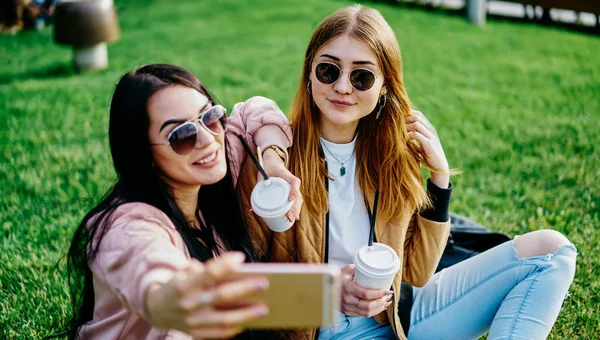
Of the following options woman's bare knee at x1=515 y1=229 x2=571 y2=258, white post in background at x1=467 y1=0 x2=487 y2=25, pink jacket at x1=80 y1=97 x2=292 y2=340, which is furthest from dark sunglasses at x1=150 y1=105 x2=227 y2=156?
white post in background at x1=467 y1=0 x2=487 y2=25

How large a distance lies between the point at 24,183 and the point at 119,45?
15.2ft

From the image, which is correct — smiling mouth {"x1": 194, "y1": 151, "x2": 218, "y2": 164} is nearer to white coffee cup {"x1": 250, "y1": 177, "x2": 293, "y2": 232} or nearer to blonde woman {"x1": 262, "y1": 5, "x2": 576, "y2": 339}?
white coffee cup {"x1": 250, "y1": 177, "x2": 293, "y2": 232}

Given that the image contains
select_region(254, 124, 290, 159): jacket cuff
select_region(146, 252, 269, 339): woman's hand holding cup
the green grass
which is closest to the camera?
select_region(146, 252, 269, 339): woman's hand holding cup

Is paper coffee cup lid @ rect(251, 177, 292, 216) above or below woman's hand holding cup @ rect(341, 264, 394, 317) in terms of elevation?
above

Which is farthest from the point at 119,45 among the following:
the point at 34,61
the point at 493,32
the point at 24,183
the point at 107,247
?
the point at 107,247

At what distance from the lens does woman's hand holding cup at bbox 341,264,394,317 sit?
84.3 inches

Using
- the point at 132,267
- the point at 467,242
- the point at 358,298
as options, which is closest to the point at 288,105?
the point at 467,242

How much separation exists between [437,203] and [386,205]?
8.7 inches

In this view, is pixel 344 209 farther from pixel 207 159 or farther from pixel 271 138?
pixel 207 159

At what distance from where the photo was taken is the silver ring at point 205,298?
1.33 metres

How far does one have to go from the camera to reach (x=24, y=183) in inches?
173

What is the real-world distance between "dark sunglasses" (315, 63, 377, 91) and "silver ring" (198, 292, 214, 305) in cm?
124

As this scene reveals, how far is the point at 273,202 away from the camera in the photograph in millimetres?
2027

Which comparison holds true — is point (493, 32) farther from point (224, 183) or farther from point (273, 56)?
point (224, 183)
